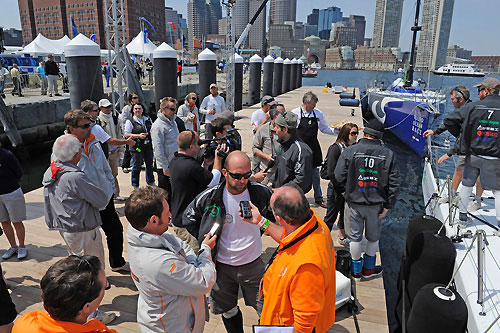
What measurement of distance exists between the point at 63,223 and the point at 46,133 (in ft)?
41.6

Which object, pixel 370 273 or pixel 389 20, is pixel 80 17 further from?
pixel 370 273

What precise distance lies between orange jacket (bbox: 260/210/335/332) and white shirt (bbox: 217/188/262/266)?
1.89 feet

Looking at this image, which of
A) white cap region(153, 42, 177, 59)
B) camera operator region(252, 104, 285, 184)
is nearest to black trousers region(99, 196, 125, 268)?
camera operator region(252, 104, 285, 184)

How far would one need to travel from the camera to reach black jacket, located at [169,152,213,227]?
302cm

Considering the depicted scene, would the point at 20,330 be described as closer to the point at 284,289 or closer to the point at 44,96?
the point at 284,289

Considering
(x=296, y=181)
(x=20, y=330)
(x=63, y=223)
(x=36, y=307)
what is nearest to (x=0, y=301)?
(x=63, y=223)

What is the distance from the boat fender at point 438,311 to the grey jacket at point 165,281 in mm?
2016

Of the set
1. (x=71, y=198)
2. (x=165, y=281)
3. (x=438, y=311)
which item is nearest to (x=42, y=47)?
(x=71, y=198)

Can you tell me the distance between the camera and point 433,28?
16.0 m

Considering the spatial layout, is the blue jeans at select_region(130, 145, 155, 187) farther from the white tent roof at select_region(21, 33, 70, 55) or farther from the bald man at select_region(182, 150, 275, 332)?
the white tent roof at select_region(21, 33, 70, 55)

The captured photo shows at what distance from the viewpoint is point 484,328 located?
266 centimetres

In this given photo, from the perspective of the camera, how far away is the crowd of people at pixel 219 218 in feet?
5.56

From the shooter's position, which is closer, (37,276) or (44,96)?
(37,276)

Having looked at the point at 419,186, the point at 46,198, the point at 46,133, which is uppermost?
the point at 46,198
